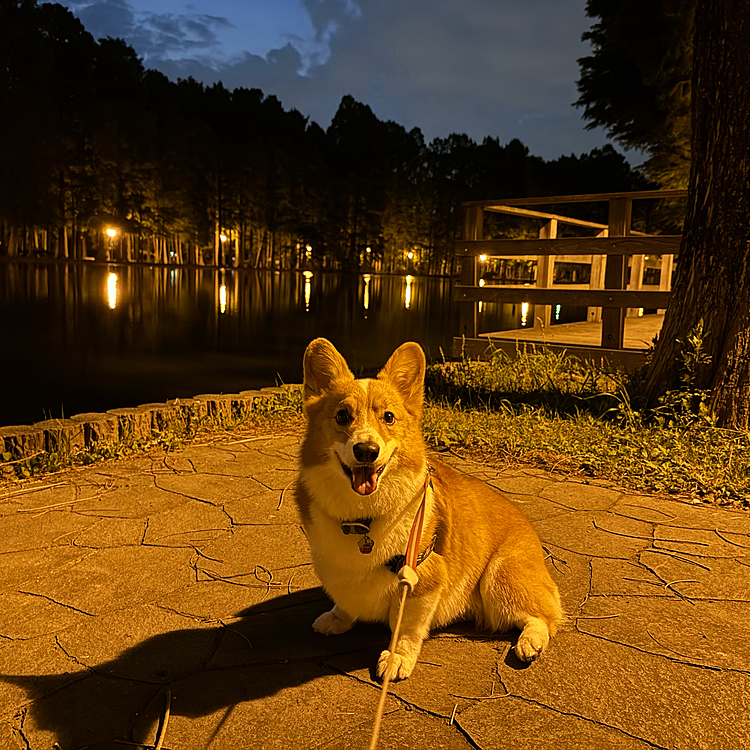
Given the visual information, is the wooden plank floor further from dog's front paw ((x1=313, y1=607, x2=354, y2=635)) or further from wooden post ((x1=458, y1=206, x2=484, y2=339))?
dog's front paw ((x1=313, y1=607, x2=354, y2=635))

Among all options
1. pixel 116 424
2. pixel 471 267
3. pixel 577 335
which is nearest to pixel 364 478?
pixel 116 424

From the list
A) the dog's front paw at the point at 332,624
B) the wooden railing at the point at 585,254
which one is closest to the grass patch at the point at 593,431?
the wooden railing at the point at 585,254

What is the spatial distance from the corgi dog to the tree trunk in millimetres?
3543

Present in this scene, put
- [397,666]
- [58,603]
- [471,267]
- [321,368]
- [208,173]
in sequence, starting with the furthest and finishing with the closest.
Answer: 1. [208,173]
2. [471,267]
3. [58,603]
4. [321,368]
5. [397,666]

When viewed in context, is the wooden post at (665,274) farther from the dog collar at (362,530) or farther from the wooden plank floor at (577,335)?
the dog collar at (362,530)

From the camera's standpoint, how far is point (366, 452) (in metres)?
2.08

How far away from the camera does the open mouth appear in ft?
7.00

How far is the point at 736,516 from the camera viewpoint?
13.3 feet

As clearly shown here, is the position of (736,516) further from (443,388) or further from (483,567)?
(443,388)

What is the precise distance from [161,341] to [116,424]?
9777 millimetres

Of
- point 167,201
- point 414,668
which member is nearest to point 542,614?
point 414,668

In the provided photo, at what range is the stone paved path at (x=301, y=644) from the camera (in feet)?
6.99

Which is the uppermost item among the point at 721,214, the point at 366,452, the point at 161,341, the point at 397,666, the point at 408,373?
the point at 721,214

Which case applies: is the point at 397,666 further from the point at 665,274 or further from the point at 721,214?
the point at 665,274
